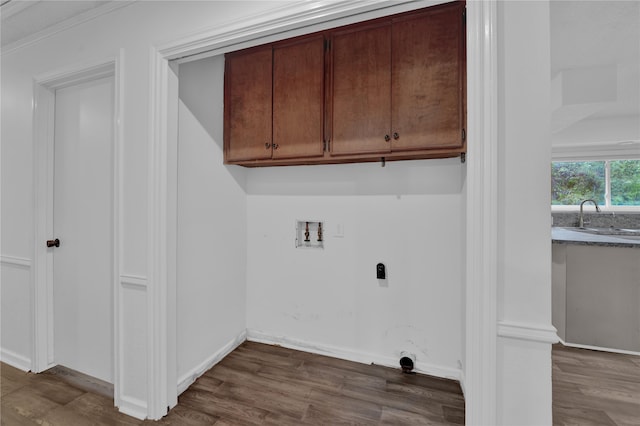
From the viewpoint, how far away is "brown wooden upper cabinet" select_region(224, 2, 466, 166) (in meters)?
1.64

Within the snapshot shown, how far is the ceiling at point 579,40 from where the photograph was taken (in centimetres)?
177

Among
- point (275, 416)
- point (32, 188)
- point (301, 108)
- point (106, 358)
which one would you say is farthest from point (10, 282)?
point (301, 108)

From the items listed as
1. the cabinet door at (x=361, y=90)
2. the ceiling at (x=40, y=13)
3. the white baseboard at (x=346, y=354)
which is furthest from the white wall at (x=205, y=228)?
the cabinet door at (x=361, y=90)

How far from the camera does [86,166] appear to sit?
78.0 inches

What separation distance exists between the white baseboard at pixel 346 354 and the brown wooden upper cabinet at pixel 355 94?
1.55 meters

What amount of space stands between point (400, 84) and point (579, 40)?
168cm

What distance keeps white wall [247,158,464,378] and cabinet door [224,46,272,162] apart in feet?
1.13

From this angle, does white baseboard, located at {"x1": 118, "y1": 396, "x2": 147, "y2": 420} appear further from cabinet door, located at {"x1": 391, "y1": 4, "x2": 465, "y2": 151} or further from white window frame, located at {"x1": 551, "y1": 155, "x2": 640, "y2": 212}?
white window frame, located at {"x1": 551, "y1": 155, "x2": 640, "y2": 212}

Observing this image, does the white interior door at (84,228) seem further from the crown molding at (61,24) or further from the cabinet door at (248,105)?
the cabinet door at (248,105)

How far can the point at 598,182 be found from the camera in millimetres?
4102

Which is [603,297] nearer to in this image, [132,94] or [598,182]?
[598,182]

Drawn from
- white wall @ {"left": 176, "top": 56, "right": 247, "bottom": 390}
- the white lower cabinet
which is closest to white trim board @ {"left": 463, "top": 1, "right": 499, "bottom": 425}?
white wall @ {"left": 176, "top": 56, "right": 247, "bottom": 390}

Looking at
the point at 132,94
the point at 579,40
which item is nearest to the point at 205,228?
the point at 132,94

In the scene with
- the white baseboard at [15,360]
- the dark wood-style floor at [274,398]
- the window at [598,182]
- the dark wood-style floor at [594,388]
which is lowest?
the dark wood-style floor at [594,388]
